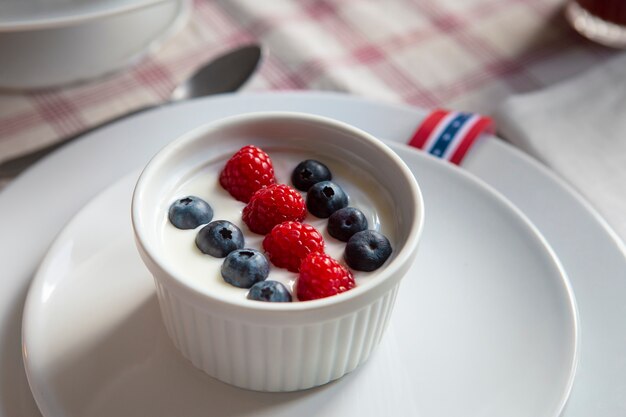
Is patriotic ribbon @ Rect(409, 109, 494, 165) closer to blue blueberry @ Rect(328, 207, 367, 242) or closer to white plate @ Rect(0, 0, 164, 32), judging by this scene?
blue blueberry @ Rect(328, 207, 367, 242)

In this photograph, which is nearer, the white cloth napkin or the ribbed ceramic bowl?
the ribbed ceramic bowl

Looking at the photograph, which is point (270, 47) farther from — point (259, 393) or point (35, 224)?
point (259, 393)

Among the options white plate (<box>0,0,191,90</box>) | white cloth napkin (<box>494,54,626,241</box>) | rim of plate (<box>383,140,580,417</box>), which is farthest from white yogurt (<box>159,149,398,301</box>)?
white plate (<box>0,0,191,90</box>)

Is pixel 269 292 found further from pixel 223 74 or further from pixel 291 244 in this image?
pixel 223 74

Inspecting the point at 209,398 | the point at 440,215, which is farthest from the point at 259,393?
the point at 440,215

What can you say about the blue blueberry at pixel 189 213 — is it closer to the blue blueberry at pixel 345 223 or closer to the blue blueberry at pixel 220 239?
the blue blueberry at pixel 220 239

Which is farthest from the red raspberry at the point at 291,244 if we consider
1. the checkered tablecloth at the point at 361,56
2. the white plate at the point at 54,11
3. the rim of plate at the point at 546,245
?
the checkered tablecloth at the point at 361,56

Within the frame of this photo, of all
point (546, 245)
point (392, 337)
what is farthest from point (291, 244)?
point (546, 245)
